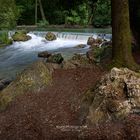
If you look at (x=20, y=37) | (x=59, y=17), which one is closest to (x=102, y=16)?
(x=59, y=17)

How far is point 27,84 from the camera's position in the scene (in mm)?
10445

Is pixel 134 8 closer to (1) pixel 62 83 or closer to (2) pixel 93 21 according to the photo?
(1) pixel 62 83

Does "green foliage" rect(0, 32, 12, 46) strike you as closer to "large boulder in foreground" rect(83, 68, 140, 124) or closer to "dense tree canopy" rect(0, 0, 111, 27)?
"dense tree canopy" rect(0, 0, 111, 27)

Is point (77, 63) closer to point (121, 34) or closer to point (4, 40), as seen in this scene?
point (121, 34)

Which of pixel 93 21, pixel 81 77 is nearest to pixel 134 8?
pixel 81 77

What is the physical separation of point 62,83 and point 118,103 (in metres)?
3.61

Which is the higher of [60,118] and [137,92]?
[137,92]

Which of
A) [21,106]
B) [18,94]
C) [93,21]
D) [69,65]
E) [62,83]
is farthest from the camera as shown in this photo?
[93,21]

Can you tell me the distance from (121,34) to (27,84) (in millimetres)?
2957

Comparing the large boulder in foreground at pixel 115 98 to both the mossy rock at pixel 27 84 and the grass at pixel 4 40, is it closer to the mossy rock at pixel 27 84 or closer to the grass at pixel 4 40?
the mossy rock at pixel 27 84

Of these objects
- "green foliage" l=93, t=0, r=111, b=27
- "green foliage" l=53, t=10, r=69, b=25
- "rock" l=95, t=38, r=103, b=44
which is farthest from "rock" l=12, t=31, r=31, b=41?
"green foliage" l=53, t=10, r=69, b=25

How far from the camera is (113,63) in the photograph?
11141 mm

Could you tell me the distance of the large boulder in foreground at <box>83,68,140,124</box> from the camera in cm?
738

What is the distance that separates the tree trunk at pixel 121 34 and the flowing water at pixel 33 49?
25.1ft
